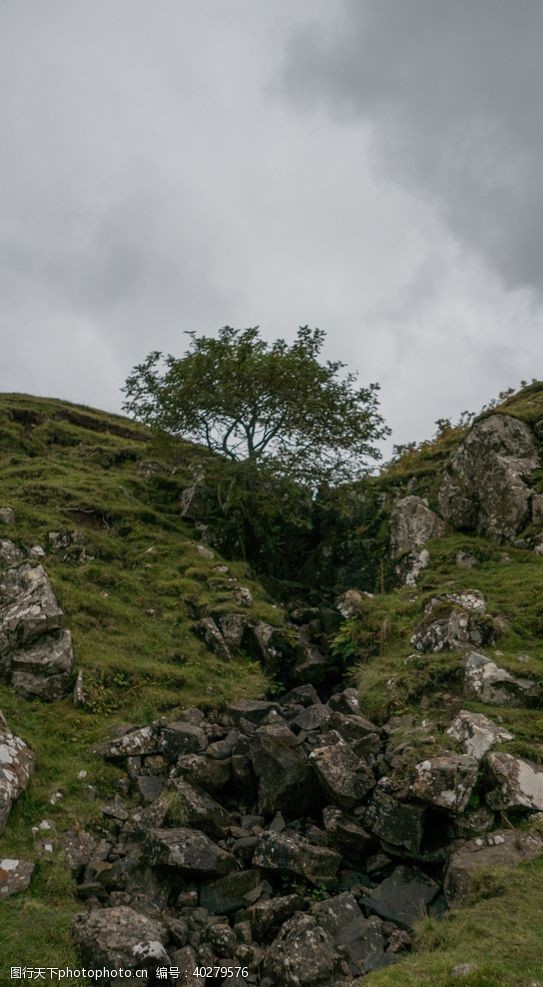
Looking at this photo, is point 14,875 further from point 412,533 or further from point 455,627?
point 412,533

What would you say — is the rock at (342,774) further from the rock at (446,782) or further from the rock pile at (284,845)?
the rock at (446,782)

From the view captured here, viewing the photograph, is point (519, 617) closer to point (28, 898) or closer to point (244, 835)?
point (244, 835)

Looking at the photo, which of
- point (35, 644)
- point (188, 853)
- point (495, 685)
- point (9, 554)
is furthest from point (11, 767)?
point (495, 685)

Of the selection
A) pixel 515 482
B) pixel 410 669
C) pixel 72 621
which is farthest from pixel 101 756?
pixel 515 482

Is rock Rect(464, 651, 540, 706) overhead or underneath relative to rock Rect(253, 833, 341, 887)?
overhead

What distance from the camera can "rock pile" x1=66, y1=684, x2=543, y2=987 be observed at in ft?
30.8

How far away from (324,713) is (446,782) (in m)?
4.33

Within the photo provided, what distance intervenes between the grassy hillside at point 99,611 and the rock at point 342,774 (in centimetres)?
447

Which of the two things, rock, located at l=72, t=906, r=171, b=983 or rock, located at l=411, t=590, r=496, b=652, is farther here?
rock, located at l=411, t=590, r=496, b=652

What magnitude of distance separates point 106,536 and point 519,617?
Result: 626 inches

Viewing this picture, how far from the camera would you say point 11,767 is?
12.5 metres

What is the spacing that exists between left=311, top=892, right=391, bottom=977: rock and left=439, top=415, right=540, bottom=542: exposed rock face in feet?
52.7

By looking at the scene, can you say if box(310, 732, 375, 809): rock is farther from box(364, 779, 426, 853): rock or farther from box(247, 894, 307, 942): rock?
box(247, 894, 307, 942): rock

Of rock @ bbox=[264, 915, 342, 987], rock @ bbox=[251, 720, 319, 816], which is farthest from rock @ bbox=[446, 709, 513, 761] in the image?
rock @ bbox=[264, 915, 342, 987]
